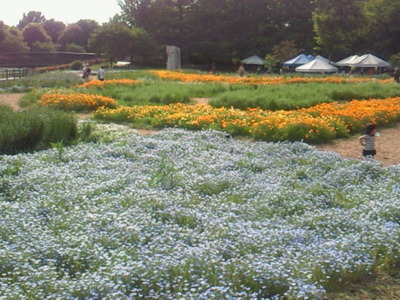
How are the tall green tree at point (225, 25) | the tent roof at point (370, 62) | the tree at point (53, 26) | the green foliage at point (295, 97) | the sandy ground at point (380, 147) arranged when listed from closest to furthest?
the sandy ground at point (380, 147), the green foliage at point (295, 97), the tent roof at point (370, 62), the tall green tree at point (225, 25), the tree at point (53, 26)

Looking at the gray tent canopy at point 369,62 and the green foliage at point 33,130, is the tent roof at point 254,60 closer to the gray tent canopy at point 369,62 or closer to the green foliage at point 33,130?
the gray tent canopy at point 369,62

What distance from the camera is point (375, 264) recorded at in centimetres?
462

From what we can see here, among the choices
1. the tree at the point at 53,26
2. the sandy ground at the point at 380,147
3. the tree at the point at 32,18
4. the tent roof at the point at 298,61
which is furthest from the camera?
the tree at the point at 32,18

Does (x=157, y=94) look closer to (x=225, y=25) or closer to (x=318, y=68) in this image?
(x=318, y=68)

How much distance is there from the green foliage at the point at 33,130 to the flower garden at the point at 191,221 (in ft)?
2.53

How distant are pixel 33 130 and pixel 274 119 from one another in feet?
Result: 16.0

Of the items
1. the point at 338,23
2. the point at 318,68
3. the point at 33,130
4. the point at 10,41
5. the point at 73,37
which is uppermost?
the point at 73,37

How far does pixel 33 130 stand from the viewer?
959cm

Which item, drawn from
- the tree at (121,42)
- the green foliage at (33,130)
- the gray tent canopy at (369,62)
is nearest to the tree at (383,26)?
the gray tent canopy at (369,62)

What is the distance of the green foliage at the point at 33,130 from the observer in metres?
9.18

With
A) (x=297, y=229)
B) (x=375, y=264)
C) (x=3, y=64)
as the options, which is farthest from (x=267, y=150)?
(x=3, y=64)

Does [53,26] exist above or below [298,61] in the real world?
above

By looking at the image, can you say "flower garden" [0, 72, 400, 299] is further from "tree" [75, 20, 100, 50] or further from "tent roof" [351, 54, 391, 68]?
"tree" [75, 20, 100, 50]

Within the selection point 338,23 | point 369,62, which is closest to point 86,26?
point 338,23
